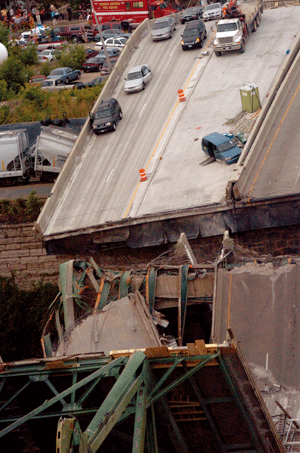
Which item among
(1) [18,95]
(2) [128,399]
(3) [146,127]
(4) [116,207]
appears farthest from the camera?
(1) [18,95]

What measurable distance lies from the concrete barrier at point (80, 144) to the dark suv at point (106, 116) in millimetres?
538

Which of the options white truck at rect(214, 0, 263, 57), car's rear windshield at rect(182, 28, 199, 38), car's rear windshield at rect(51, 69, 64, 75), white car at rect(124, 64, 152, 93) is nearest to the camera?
white car at rect(124, 64, 152, 93)

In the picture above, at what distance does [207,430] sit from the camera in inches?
706

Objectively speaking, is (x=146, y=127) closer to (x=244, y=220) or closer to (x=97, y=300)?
(x=244, y=220)

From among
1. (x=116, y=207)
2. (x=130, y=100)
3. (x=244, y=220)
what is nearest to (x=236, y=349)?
(x=244, y=220)

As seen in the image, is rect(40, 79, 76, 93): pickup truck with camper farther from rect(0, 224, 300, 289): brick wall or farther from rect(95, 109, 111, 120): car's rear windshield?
rect(0, 224, 300, 289): brick wall

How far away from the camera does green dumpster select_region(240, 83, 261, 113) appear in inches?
1528

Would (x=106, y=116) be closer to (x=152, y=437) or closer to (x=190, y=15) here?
(x=190, y=15)

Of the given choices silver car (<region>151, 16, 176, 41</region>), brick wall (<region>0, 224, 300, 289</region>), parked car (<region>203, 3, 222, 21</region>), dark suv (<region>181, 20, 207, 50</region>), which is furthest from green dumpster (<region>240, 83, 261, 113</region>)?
parked car (<region>203, 3, 222, 21</region>)

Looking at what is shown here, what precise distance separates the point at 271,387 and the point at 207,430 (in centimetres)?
218

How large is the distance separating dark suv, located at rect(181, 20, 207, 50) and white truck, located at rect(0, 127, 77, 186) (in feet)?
41.3

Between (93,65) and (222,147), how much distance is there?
26690 millimetres

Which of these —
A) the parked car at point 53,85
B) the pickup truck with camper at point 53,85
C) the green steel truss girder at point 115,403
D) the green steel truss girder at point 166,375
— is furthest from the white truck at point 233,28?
the green steel truss girder at point 115,403

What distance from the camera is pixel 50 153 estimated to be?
40.1m
